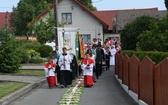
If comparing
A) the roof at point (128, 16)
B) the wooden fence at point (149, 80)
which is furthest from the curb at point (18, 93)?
the roof at point (128, 16)

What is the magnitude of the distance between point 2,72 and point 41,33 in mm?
28628

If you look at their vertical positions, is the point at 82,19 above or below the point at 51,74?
above

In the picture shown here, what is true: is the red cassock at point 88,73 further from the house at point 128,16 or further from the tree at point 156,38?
the house at point 128,16

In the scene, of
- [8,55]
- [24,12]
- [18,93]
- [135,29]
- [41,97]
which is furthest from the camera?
[24,12]

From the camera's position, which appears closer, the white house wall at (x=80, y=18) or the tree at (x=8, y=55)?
the tree at (x=8, y=55)

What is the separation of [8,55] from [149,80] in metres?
15.2

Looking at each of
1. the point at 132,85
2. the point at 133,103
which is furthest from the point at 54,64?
the point at 133,103

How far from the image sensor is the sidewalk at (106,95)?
14.6 meters

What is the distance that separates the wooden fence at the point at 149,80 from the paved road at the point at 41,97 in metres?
2.66

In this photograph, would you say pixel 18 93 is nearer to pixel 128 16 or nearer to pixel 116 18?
pixel 116 18

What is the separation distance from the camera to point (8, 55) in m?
26.3

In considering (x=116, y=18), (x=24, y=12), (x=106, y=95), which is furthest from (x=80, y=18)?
(x=106, y=95)

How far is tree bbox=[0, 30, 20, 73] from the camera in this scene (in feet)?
86.1

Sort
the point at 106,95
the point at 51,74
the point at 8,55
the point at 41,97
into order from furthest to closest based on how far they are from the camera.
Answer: the point at 8,55 < the point at 51,74 < the point at 106,95 < the point at 41,97
